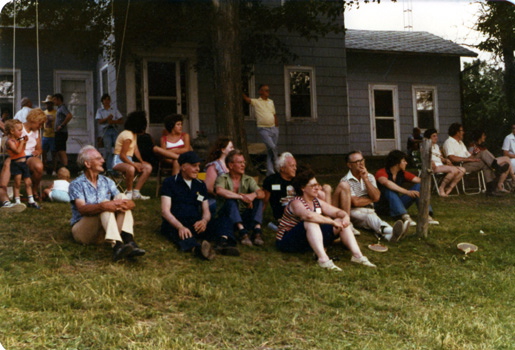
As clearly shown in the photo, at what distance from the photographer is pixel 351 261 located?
6191 millimetres

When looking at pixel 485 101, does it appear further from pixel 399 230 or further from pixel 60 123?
pixel 399 230

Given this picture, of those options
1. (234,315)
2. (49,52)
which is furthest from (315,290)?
(49,52)

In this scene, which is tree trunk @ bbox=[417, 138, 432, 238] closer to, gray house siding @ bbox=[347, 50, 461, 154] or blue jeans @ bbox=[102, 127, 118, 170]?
A: blue jeans @ bbox=[102, 127, 118, 170]

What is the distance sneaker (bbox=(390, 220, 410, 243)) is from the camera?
270 inches

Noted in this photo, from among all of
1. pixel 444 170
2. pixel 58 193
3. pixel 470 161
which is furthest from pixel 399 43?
pixel 58 193

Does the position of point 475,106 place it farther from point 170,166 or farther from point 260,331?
point 260,331

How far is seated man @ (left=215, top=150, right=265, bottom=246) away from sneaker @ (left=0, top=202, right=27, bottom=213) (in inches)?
94.6

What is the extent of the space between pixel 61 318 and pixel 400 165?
16.9 ft

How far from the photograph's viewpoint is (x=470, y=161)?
10.7m

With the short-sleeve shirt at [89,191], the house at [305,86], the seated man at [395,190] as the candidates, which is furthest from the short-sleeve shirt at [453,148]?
the short-sleeve shirt at [89,191]

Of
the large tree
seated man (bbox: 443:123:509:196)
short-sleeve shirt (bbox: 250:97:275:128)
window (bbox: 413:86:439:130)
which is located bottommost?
seated man (bbox: 443:123:509:196)

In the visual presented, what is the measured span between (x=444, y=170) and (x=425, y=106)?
8032 mm

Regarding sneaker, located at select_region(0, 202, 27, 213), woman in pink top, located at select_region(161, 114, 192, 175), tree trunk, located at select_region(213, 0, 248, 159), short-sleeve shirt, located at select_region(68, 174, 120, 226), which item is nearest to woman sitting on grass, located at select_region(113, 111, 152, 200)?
woman in pink top, located at select_region(161, 114, 192, 175)

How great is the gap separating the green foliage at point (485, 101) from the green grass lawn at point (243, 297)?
14.2 meters
